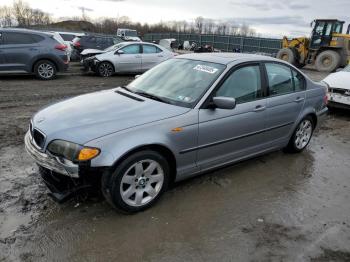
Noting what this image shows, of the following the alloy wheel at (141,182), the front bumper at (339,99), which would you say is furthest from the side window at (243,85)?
the front bumper at (339,99)

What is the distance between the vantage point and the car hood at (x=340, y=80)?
321 inches

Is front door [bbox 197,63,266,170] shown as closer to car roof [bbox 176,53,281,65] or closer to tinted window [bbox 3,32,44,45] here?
car roof [bbox 176,53,281,65]

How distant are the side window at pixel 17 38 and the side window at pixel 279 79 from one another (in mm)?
9008

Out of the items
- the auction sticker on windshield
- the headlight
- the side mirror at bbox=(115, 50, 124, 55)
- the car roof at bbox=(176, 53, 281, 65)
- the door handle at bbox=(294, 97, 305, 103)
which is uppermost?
the car roof at bbox=(176, 53, 281, 65)

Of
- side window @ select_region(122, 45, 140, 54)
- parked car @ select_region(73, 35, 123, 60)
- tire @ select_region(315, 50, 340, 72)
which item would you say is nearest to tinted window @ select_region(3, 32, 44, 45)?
side window @ select_region(122, 45, 140, 54)

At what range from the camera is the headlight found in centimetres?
316

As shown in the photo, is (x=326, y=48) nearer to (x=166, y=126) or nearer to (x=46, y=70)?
(x=46, y=70)

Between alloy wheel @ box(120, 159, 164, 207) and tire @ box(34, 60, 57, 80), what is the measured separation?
9.26 m

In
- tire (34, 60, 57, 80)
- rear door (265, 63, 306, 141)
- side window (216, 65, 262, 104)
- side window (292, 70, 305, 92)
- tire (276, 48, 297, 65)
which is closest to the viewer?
side window (216, 65, 262, 104)

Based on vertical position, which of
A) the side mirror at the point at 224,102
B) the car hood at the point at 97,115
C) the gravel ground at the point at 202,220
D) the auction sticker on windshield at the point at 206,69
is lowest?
the gravel ground at the point at 202,220

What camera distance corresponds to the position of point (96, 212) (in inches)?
142

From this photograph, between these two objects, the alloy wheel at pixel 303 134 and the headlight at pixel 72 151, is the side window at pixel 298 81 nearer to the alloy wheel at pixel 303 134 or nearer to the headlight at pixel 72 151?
the alloy wheel at pixel 303 134

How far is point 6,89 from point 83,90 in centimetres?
216

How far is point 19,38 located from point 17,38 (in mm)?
60
